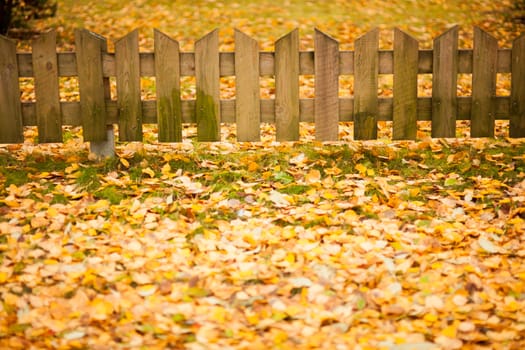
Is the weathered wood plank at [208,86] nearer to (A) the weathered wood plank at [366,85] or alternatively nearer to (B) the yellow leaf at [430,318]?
(A) the weathered wood plank at [366,85]

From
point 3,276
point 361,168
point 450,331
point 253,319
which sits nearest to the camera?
point 450,331

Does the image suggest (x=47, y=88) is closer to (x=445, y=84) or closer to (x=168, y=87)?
(x=168, y=87)

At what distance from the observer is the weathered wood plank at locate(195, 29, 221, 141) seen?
5125mm

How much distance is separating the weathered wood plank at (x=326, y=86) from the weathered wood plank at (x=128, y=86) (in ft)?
4.65

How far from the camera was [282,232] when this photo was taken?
405 centimetres

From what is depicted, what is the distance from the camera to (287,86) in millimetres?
5195

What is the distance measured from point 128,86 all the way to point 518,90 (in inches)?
125

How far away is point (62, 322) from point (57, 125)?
8.34 ft

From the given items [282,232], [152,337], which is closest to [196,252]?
[282,232]

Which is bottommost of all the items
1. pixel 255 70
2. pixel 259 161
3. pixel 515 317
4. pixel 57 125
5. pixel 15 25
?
pixel 515 317

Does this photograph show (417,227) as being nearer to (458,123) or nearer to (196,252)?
(196,252)

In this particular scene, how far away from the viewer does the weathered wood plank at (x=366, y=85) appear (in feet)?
16.9

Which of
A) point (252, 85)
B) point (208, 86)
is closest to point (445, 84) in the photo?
point (252, 85)

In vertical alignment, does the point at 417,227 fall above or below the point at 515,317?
above
